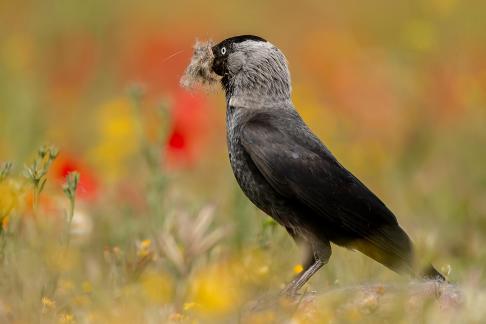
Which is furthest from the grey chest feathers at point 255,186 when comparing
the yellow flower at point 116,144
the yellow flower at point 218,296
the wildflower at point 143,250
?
the yellow flower at point 116,144

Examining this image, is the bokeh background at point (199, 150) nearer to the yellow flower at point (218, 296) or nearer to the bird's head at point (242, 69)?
the yellow flower at point (218, 296)

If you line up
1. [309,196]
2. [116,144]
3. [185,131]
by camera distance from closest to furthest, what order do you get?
[309,196] < [185,131] < [116,144]

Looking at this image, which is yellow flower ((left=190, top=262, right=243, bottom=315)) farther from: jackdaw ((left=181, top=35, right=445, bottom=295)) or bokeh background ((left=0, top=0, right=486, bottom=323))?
jackdaw ((left=181, top=35, right=445, bottom=295))

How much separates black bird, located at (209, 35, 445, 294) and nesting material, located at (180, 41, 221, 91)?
45 centimetres

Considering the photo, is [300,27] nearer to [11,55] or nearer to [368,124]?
[368,124]

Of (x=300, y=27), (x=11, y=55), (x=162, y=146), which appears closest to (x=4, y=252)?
(x=162, y=146)

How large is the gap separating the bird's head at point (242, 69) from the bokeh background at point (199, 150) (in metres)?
0.36

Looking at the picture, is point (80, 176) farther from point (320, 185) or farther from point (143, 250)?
point (320, 185)

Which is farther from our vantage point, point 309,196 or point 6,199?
point 309,196

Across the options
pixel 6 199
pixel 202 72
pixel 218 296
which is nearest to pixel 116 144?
pixel 202 72

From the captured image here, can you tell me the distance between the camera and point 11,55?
836cm

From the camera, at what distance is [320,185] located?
459cm

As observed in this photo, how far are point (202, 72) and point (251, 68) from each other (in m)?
0.27

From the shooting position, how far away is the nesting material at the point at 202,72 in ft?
16.9
